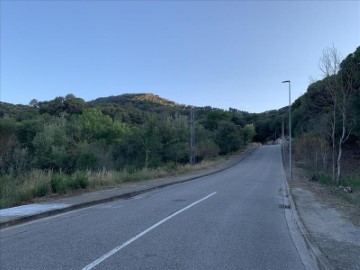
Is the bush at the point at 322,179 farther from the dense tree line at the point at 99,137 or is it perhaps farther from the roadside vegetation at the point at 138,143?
the dense tree line at the point at 99,137

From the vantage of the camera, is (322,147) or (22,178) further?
(322,147)

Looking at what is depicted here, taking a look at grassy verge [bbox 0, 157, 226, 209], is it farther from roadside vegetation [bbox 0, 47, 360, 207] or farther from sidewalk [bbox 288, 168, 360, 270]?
sidewalk [bbox 288, 168, 360, 270]

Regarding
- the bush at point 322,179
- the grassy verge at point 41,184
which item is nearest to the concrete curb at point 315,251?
the grassy verge at point 41,184

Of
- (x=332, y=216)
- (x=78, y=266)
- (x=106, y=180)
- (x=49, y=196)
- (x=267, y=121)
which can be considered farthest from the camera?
(x=267, y=121)

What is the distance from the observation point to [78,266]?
20.1ft

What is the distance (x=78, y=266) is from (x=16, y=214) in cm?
531

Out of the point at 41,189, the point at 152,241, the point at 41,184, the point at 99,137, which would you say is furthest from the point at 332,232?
the point at 99,137

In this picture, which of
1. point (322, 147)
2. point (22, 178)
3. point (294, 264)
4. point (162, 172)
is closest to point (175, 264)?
point (294, 264)

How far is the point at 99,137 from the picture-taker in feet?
254

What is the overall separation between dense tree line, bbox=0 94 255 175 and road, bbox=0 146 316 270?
34.9 ft

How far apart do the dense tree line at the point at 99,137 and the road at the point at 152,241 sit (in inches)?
419

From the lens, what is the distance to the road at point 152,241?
6.48 metres

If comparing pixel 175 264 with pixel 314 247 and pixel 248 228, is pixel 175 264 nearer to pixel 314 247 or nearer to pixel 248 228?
pixel 314 247

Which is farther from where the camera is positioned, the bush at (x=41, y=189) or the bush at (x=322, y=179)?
the bush at (x=322, y=179)
